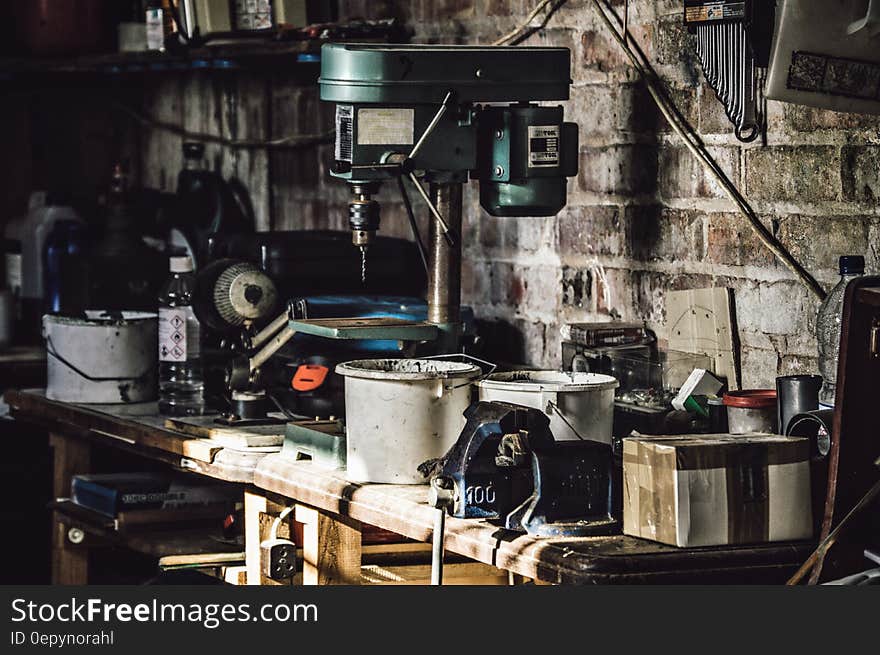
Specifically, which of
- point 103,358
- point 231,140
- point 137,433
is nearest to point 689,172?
point 137,433

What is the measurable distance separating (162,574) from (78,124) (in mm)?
2295

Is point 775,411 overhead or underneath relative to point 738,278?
underneath

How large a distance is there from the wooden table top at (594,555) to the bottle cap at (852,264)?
0.48 metres

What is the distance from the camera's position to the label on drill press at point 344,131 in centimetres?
261

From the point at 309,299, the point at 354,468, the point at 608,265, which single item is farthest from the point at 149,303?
the point at 354,468

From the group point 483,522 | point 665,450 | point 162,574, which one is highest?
point 665,450

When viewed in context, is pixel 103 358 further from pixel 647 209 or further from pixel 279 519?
pixel 647 209

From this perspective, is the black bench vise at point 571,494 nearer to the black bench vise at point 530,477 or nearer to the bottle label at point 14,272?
the black bench vise at point 530,477

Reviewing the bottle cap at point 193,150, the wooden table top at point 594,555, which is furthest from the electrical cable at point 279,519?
the bottle cap at point 193,150

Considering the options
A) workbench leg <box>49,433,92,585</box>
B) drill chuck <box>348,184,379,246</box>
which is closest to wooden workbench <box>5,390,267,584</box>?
workbench leg <box>49,433,92,585</box>

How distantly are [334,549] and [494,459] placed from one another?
0.53 metres

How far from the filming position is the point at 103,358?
3270 mm

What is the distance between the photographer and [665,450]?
202 centimetres

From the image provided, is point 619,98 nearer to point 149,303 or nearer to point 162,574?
point 162,574
